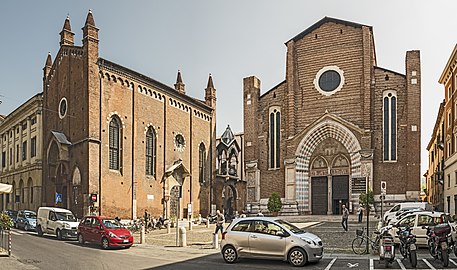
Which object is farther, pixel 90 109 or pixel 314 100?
pixel 314 100

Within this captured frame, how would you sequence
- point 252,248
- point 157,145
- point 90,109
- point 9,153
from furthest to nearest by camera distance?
Result: point 9,153 < point 157,145 < point 90,109 < point 252,248

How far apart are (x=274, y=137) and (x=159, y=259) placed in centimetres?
3163

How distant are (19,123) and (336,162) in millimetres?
30084

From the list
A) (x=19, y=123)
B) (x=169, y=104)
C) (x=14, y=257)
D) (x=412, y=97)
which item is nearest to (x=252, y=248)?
(x=14, y=257)

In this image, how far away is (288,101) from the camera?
47.1 meters

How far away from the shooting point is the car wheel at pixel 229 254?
15.9 meters

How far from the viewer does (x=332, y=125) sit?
4488 centimetres

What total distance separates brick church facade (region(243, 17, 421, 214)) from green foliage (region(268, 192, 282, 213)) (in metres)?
0.95

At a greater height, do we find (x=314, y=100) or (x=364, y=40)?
(x=364, y=40)

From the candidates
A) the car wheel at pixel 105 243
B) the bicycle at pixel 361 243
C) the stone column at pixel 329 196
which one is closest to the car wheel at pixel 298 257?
the bicycle at pixel 361 243

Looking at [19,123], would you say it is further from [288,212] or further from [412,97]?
[412,97]

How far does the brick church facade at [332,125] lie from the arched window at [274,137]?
0.32 ft

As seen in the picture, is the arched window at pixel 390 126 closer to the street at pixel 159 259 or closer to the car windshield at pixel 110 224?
the street at pixel 159 259

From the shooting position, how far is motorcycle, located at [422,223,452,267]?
14.5 meters
